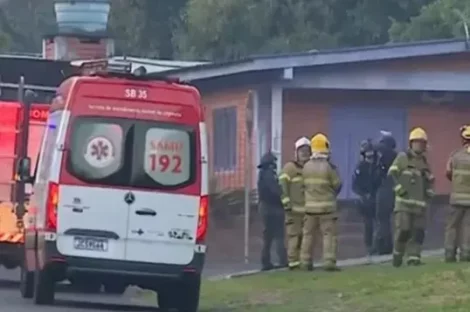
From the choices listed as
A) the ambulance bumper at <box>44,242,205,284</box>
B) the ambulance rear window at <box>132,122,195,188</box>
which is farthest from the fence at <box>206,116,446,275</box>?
the ambulance rear window at <box>132,122,195,188</box>

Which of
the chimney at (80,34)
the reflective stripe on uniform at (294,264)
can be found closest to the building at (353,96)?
the reflective stripe on uniform at (294,264)

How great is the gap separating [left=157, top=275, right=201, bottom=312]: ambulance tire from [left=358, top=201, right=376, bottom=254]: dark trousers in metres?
6.32

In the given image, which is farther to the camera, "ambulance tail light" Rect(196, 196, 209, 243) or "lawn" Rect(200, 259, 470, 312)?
"ambulance tail light" Rect(196, 196, 209, 243)

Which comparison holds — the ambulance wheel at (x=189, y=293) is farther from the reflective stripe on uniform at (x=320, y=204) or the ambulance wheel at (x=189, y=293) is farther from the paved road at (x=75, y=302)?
the reflective stripe on uniform at (x=320, y=204)

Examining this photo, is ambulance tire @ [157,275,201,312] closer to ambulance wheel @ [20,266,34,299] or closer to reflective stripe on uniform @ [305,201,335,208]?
ambulance wheel @ [20,266,34,299]

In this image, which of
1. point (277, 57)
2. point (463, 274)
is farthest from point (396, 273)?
point (277, 57)

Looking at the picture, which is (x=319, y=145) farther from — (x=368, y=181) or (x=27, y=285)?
(x=27, y=285)

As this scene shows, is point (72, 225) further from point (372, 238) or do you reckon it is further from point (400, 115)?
point (400, 115)

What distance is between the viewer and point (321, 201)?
2244cm

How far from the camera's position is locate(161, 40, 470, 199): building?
30.6 m

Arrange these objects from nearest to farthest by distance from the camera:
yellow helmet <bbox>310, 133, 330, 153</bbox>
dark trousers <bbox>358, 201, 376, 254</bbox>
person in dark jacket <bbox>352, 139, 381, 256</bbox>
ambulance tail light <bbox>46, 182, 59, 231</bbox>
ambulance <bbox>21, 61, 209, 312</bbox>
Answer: ambulance tail light <bbox>46, 182, 59, 231</bbox>
ambulance <bbox>21, 61, 209, 312</bbox>
yellow helmet <bbox>310, 133, 330, 153</bbox>
person in dark jacket <bbox>352, 139, 381, 256</bbox>
dark trousers <bbox>358, 201, 376, 254</bbox>

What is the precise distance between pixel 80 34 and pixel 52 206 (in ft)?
82.4

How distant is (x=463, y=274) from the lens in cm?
1906

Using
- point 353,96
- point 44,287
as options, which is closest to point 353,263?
point 44,287
